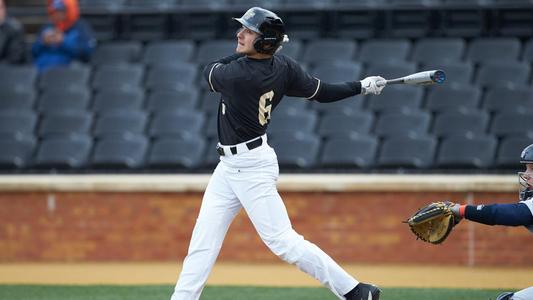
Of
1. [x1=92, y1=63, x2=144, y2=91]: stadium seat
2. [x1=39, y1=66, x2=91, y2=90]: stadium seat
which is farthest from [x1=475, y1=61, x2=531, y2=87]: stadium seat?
[x1=39, y1=66, x2=91, y2=90]: stadium seat

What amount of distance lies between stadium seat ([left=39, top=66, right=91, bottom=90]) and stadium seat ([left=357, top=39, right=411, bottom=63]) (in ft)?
10.0

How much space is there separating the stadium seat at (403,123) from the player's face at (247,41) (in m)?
4.55

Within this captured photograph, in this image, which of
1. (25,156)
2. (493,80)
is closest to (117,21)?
(25,156)

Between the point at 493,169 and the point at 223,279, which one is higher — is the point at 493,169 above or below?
above

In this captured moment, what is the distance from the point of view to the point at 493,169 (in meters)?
10.1

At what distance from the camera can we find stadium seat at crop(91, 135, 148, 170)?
35.0 ft

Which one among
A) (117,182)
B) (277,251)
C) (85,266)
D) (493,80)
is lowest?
(85,266)

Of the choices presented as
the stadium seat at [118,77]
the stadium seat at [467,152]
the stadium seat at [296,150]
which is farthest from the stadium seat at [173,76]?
the stadium seat at [467,152]

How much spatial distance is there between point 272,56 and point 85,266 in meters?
4.20

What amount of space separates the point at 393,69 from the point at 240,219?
253 cm

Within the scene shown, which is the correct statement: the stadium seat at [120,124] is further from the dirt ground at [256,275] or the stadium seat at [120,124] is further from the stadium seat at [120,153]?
the dirt ground at [256,275]

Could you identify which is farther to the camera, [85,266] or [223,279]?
[85,266]

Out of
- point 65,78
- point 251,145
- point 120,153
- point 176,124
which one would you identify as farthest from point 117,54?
point 251,145

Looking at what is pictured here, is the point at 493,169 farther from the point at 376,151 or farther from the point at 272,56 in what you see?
the point at 272,56
